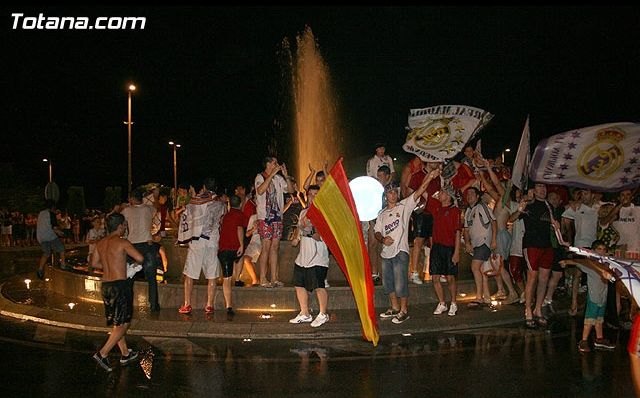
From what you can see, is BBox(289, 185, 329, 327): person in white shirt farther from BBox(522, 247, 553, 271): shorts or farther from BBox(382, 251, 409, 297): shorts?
BBox(522, 247, 553, 271): shorts

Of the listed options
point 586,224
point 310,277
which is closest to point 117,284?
point 310,277

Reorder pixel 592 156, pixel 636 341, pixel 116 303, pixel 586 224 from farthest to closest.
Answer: pixel 586 224 < pixel 592 156 < pixel 116 303 < pixel 636 341

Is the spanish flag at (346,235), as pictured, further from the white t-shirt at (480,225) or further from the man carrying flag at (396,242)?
the white t-shirt at (480,225)

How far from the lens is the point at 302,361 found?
8117mm

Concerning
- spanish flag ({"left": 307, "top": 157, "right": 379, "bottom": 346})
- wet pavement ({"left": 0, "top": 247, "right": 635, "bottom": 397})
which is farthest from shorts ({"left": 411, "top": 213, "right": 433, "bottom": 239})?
spanish flag ({"left": 307, "top": 157, "right": 379, "bottom": 346})

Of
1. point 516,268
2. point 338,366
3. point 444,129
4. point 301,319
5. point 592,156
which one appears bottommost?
point 338,366

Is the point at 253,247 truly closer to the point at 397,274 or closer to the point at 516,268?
the point at 397,274

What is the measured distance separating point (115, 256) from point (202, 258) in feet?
9.11

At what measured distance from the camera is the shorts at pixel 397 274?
9.91 meters

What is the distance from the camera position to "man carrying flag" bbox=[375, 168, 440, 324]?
9828 mm

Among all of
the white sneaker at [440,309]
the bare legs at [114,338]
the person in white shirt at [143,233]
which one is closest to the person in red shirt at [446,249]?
the white sneaker at [440,309]

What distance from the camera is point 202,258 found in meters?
10.5

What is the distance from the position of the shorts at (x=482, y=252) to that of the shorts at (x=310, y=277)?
2702 mm

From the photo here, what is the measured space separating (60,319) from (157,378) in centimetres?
402
